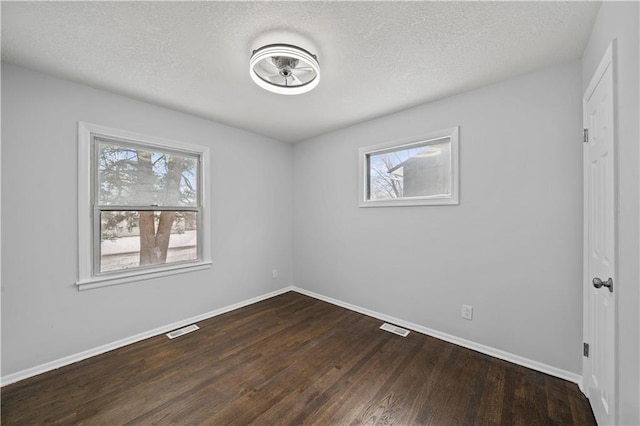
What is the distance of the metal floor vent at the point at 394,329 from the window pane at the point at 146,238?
8.06 ft

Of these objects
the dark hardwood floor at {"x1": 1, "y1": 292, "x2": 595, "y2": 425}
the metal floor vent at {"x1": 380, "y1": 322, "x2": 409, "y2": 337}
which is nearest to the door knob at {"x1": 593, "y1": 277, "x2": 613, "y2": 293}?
the dark hardwood floor at {"x1": 1, "y1": 292, "x2": 595, "y2": 425}

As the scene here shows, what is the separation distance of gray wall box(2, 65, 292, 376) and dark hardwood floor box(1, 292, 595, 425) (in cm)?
28

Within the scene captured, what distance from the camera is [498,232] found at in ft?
7.42

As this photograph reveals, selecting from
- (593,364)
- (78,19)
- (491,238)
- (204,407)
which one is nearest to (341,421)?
(204,407)

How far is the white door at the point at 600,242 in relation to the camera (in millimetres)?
1305

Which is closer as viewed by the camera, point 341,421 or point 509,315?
point 341,421

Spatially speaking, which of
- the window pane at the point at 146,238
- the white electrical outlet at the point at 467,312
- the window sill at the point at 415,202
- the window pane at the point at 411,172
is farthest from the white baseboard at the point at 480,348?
the window pane at the point at 146,238

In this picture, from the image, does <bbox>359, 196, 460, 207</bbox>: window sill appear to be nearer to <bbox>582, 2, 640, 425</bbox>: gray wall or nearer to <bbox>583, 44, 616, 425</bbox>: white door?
<bbox>583, 44, 616, 425</bbox>: white door

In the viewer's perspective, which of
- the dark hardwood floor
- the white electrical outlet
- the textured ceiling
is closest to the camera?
the textured ceiling

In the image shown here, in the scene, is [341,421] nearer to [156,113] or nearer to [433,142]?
[433,142]

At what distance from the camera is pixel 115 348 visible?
7.91 ft

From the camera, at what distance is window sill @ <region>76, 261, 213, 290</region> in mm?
2312

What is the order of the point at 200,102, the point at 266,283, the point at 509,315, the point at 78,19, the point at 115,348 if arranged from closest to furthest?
the point at 78,19 → the point at 509,315 → the point at 115,348 → the point at 200,102 → the point at 266,283

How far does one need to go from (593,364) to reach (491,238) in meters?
1.03
